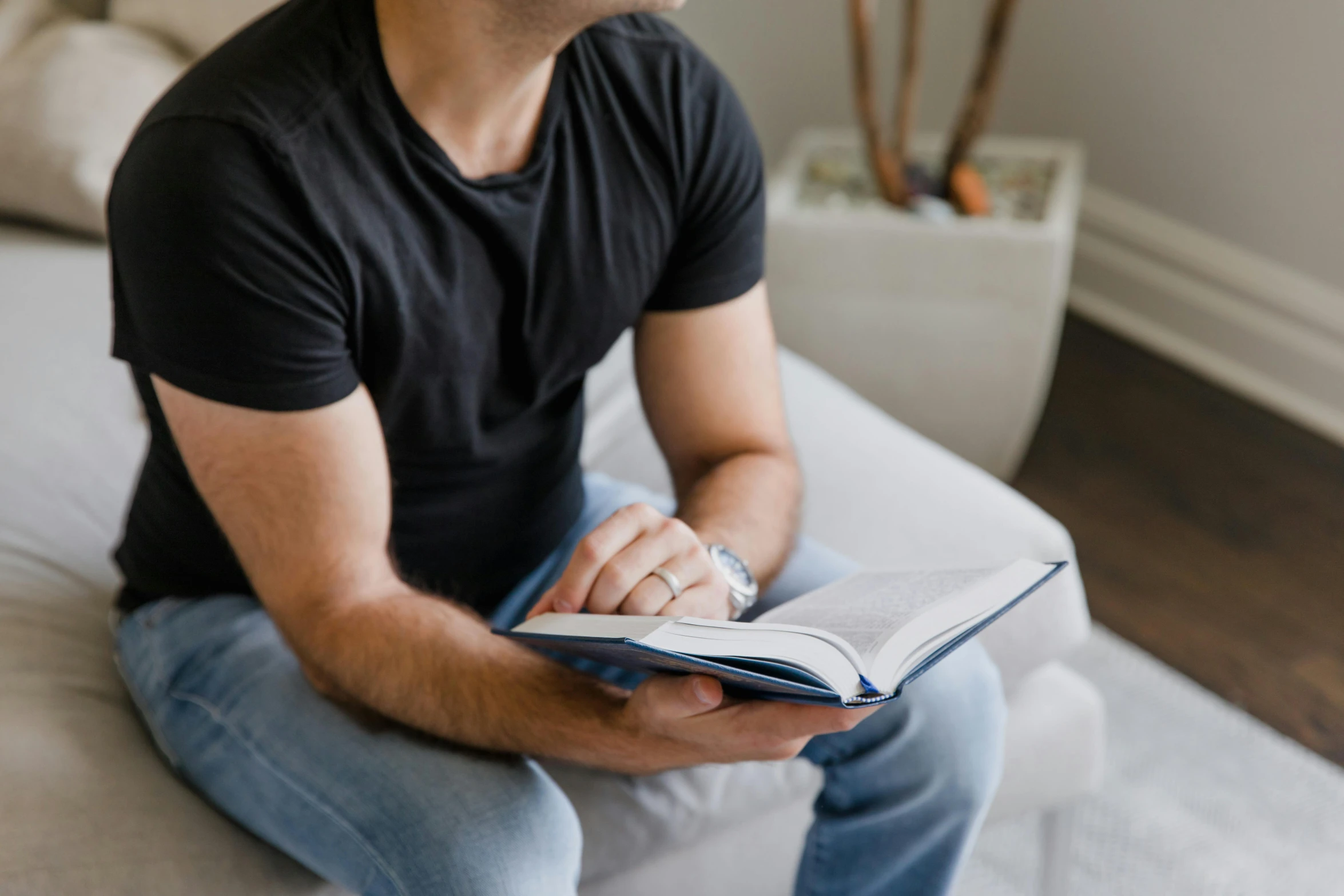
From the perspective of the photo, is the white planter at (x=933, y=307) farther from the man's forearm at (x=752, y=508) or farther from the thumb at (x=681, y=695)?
the thumb at (x=681, y=695)

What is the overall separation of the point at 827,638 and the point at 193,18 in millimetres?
1399

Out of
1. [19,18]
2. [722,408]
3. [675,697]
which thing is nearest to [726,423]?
[722,408]

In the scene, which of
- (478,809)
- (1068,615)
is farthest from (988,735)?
(478,809)

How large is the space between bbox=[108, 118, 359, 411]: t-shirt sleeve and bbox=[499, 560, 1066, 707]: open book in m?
0.25

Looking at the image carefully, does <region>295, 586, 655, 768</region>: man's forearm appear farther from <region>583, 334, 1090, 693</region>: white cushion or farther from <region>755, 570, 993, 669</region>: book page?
<region>583, 334, 1090, 693</region>: white cushion

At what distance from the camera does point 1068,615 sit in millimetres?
1246

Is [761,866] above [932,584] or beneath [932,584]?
beneath

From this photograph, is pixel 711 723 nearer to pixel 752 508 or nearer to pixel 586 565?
pixel 586 565

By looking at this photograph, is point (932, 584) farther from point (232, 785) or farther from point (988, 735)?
point (232, 785)

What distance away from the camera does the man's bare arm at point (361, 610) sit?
90 centimetres

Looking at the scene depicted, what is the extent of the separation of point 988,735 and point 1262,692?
2.61 ft

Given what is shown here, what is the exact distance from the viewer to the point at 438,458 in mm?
1045

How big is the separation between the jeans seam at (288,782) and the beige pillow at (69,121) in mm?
826

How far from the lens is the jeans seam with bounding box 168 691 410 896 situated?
879mm
